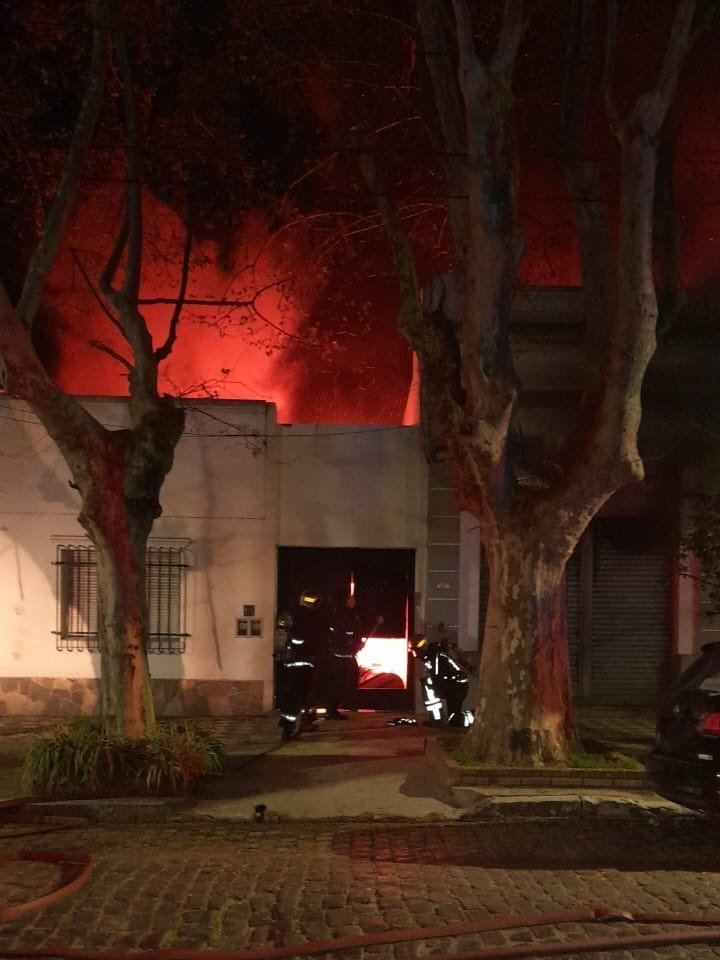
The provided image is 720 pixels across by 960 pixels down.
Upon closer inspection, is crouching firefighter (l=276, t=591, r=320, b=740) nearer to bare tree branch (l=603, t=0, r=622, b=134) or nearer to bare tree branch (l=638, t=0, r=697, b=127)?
bare tree branch (l=603, t=0, r=622, b=134)

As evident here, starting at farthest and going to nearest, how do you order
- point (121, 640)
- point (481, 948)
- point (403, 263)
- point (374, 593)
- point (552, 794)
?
point (374, 593) < point (403, 263) < point (121, 640) < point (552, 794) < point (481, 948)

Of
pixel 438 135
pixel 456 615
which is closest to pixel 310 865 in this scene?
pixel 456 615

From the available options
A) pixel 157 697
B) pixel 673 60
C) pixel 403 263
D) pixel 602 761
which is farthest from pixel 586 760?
pixel 673 60

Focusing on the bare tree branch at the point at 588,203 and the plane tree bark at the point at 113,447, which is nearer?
the plane tree bark at the point at 113,447

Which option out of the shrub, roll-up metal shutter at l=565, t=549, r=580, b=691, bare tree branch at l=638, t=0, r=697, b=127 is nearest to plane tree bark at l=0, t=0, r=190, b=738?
the shrub

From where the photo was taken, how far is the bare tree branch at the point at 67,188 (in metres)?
9.27

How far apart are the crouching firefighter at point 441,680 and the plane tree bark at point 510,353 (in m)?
2.33

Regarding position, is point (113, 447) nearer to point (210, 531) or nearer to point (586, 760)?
point (210, 531)

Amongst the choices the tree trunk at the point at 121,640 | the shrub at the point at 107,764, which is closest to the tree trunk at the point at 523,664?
the shrub at the point at 107,764

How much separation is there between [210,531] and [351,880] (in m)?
6.84

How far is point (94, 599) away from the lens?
504 inches

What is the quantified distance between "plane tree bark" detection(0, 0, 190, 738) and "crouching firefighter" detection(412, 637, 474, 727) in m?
3.55

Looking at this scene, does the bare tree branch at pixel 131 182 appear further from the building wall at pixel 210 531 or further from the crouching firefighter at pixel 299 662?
the crouching firefighter at pixel 299 662

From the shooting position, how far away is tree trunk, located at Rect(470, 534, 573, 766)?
9.11 metres
